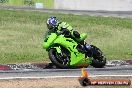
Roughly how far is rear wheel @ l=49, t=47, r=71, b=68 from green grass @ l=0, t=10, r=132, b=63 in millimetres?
4024

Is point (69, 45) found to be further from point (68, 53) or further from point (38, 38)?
point (38, 38)

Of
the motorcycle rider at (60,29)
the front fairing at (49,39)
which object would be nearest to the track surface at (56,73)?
the front fairing at (49,39)

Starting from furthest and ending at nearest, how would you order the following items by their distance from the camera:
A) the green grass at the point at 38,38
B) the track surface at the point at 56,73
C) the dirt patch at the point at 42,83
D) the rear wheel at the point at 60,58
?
the green grass at the point at 38,38, the rear wheel at the point at 60,58, the track surface at the point at 56,73, the dirt patch at the point at 42,83

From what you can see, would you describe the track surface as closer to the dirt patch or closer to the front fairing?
the dirt patch

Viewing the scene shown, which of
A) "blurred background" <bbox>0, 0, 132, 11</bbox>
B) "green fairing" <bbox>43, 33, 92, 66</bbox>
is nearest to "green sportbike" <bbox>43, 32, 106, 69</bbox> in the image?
"green fairing" <bbox>43, 33, 92, 66</bbox>

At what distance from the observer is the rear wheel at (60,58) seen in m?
12.6

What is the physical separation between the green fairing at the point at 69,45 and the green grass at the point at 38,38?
4.08m

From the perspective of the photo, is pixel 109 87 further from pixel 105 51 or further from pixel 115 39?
pixel 115 39

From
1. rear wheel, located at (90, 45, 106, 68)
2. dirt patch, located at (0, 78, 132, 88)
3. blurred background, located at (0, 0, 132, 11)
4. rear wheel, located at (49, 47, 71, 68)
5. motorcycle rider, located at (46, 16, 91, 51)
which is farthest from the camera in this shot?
blurred background, located at (0, 0, 132, 11)

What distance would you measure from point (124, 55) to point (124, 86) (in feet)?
27.3

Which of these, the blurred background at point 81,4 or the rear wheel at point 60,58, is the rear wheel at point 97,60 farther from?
the blurred background at point 81,4

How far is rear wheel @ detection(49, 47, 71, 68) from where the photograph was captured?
12602 mm

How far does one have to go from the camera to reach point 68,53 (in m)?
13.0

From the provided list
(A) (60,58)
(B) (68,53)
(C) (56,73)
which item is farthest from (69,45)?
(C) (56,73)
